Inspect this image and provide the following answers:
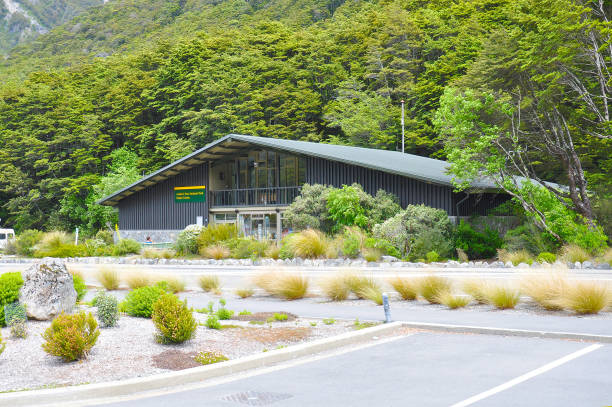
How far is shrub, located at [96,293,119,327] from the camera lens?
9617mm

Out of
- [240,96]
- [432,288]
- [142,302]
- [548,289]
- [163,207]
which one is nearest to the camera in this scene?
[142,302]

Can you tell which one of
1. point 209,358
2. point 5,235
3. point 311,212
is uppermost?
point 311,212

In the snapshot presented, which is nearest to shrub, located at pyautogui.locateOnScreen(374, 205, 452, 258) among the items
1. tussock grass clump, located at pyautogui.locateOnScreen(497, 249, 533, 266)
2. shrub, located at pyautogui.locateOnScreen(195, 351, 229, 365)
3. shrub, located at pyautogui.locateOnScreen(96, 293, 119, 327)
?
tussock grass clump, located at pyautogui.locateOnScreen(497, 249, 533, 266)

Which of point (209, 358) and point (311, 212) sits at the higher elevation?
point (311, 212)

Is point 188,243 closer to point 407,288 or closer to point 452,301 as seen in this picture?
point 407,288

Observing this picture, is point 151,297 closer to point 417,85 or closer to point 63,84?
point 417,85

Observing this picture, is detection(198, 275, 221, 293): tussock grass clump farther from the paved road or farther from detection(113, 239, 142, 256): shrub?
detection(113, 239, 142, 256): shrub

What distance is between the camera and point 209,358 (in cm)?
764

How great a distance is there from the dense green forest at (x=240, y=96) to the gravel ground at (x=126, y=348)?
31.3 meters

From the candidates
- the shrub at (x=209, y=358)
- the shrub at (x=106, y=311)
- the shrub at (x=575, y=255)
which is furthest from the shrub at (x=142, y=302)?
the shrub at (x=575, y=255)

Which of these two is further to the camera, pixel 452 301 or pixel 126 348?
pixel 452 301

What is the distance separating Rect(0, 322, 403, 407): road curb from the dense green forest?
32.2 metres

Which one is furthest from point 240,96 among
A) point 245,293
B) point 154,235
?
point 245,293

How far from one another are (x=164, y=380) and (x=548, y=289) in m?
7.97
